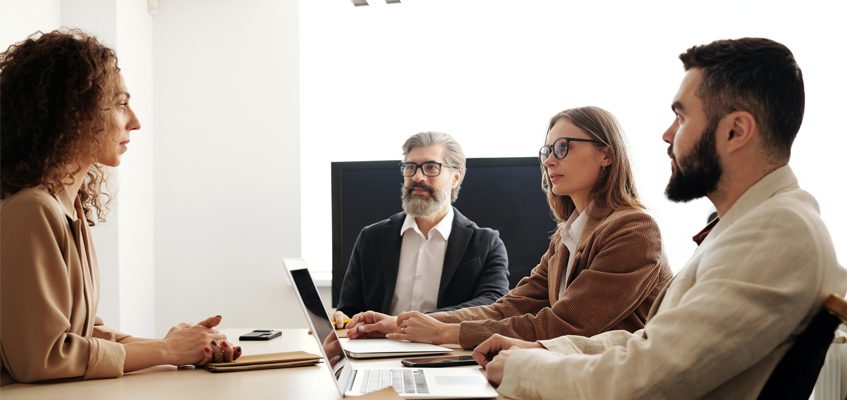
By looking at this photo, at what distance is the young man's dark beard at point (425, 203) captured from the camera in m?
3.67

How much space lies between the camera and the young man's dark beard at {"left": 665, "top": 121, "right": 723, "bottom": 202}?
1.61m

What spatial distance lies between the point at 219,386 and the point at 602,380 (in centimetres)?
78

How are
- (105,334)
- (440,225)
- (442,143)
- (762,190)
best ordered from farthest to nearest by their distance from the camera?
(442,143) < (440,225) < (105,334) < (762,190)

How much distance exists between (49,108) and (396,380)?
1012mm

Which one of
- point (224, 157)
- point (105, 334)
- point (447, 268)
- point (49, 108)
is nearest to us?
point (49, 108)

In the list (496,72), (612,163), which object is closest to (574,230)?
(612,163)

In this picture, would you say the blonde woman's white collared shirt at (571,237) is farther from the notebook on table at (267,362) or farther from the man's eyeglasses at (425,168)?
the man's eyeglasses at (425,168)

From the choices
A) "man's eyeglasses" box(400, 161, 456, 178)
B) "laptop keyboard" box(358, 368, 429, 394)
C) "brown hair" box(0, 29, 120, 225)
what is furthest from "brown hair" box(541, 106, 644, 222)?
"brown hair" box(0, 29, 120, 225)

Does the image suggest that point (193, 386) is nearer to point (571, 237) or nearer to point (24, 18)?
point (571, 237)

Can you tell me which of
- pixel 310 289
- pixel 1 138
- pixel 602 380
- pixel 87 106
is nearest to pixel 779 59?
pixel 602 380

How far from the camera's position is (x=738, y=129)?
1.58 meters

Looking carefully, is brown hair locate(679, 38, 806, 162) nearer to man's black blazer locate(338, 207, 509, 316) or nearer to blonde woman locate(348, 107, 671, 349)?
blonde woman locate(348, 107, 671, 349)

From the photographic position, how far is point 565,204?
2771 mm

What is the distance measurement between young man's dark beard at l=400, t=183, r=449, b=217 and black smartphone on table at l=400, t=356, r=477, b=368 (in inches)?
67.8
